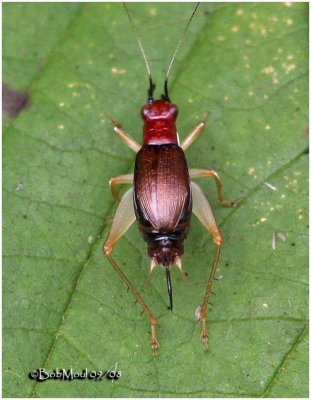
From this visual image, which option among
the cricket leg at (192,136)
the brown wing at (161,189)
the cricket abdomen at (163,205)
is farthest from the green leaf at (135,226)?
the brown wing at (161,189)

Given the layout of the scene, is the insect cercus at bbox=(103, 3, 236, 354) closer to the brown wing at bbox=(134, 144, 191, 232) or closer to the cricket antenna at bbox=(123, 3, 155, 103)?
the brown wing at bbox=(134, 144, 191, 232)

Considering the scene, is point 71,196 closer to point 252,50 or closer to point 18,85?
point 18,85

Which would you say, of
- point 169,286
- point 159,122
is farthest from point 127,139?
point 169,286

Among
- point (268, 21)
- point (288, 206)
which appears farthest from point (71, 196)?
point (268, 21)

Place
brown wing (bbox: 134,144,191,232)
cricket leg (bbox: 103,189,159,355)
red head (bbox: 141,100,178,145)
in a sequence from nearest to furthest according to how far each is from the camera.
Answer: brown wing (bbox: 134,144,191,232), cricket leg (bbox: 103,189,159,355), red head (bbox: 141,100,178,145)

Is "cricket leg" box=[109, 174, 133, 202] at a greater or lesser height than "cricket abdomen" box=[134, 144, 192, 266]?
lesser

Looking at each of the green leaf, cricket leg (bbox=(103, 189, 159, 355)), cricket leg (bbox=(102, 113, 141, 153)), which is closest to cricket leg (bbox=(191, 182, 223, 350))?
the green leaf
